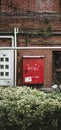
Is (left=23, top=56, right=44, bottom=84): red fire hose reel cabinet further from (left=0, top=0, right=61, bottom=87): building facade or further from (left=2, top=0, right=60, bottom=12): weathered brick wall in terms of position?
(left=2, top=0, right=60, bottom=12): weathered brick wall

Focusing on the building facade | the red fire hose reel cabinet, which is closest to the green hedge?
the red fire hose reel cabinet

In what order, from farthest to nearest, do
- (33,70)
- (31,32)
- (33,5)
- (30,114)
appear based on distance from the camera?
(33,5) < (31,32) < (33,70) < (30,114)

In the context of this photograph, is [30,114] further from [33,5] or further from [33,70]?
[33,5]

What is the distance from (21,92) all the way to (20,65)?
6.64 meters

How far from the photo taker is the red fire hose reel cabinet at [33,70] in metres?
14.8

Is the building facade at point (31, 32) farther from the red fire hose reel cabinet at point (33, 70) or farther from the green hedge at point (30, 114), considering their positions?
the green hedge at point (30, 114)

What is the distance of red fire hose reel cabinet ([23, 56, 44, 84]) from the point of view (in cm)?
1485

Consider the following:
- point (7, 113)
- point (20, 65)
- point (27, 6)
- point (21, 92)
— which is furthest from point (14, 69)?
point (7, 113)

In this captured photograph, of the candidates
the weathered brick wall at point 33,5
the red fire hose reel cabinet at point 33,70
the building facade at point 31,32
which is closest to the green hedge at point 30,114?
the red fire hose reel cabinet at point 33,70

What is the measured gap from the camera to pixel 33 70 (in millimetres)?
14992

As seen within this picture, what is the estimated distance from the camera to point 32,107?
312 inches

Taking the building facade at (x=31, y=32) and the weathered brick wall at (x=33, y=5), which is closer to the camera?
the building facade at (x=31, y=32)

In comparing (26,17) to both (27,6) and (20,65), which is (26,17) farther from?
(20,65)

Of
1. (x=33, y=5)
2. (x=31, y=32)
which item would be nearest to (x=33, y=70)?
(x=31, y=32)
